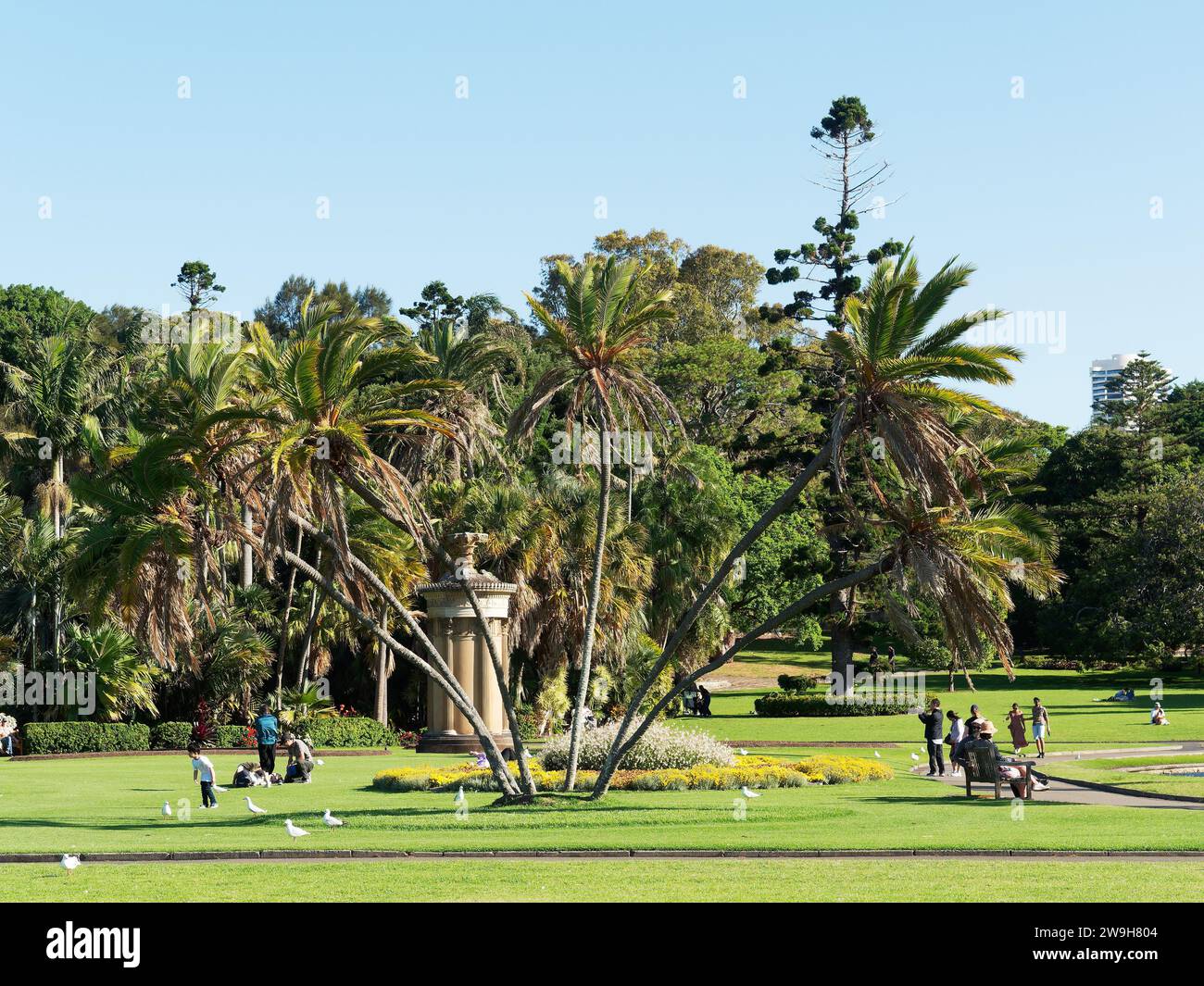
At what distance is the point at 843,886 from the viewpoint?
1329 centimetres

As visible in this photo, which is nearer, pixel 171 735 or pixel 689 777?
pixel 689 777

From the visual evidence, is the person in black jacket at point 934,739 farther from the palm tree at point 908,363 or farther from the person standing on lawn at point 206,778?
the person standing on lawn at point 206,778

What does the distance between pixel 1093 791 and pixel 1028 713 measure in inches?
823

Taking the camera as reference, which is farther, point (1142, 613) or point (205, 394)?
point (1142, 613)

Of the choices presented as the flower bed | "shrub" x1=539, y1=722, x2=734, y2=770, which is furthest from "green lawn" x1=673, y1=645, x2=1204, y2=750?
"shrub" x1=539, y1=722, x2=734, y2=770

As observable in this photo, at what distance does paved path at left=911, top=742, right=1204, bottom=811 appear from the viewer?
2205 cm

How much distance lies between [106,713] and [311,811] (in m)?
19.8

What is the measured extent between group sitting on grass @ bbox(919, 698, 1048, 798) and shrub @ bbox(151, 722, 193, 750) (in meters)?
21.1

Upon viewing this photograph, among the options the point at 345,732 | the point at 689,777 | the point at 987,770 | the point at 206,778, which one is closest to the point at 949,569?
the point at 987,770

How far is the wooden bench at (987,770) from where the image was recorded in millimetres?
22844

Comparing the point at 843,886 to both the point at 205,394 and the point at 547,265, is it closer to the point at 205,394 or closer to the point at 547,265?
the point at 205,394

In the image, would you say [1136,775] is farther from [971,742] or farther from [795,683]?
[795,683]

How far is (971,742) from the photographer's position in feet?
77.2
